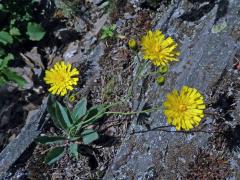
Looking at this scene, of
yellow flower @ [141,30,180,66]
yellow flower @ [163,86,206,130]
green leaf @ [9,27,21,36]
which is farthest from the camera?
green leaf @ [9,27,21,36]

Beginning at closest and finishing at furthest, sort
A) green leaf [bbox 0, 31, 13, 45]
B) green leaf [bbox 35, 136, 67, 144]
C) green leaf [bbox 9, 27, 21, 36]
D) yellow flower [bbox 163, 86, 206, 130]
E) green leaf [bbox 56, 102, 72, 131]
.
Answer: yellow flower [bbox 163, 86, 206, 130], green leaf [bbox 35, 136, 67, 144], green leaf [bbox 56, 102, 72, 131], green leaf [bbox 0, 31, 13, 45], green leaf [bbox 9, 27, 21, 36]

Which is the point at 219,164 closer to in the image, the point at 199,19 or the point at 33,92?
the point at 199,19

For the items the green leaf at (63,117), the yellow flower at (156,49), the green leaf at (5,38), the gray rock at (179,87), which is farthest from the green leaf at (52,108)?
the green leaf at (5,38)

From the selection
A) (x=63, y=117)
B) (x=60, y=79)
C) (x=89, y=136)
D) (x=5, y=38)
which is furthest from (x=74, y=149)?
(x=5, y=38)

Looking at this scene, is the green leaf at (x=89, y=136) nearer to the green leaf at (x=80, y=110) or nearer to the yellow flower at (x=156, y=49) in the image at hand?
the green leaf at (x=80, y=110)

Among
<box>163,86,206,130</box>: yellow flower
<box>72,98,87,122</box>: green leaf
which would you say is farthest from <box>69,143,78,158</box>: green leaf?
<box>163,86,206,130</box>: yellow flower

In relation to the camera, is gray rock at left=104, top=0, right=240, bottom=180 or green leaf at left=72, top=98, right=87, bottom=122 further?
green leaf at left=72, top=98, right=87, bottom=122

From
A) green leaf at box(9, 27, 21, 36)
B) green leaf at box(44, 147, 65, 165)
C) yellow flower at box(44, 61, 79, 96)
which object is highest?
green leaf at box(9, 27, 21, 36)

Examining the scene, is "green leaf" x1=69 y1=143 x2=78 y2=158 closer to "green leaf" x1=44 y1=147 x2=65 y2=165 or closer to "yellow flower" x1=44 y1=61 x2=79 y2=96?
"green leaf" x1=44 y1=147 x2=65 y2=165

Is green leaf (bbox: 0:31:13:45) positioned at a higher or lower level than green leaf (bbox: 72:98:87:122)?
higher
